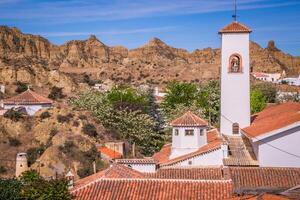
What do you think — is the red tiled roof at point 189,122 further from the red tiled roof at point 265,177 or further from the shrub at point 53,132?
the shrub at point 53,132

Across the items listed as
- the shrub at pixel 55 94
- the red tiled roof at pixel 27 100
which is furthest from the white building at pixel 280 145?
the shrub at pixel 55 94

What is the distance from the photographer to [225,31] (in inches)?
1271

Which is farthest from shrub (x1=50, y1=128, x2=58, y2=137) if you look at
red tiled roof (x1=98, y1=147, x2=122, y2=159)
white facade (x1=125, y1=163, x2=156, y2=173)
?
white facade (x1=125, y1=163, x2=156, y2=173)

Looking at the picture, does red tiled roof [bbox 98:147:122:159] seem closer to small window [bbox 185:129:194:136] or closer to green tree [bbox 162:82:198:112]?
small window [bbox 185:129:194:136]

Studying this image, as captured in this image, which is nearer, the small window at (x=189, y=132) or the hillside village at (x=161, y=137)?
the hillside village at (x=161, y=137)

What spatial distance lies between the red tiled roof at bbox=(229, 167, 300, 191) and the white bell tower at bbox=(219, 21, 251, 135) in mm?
10346

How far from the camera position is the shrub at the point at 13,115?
143 ft

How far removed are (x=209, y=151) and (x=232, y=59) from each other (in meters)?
7.52

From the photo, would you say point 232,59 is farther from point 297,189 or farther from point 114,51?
point 114,51

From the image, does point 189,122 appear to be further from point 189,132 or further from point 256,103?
point 256,103

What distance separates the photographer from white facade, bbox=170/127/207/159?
30922 millimetres

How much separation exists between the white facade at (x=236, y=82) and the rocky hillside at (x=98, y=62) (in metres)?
46.1

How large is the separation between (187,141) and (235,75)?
211 inches

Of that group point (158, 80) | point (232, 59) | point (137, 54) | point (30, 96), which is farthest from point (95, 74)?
point (232, 59)
